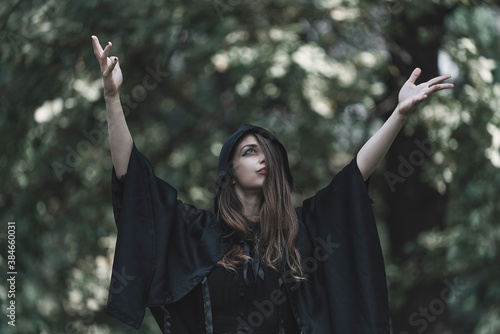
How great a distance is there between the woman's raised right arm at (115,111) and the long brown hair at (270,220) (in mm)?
489

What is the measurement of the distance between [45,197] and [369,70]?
3471 millimetres

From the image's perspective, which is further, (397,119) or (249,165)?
(249,165)

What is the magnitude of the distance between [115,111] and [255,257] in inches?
33.4

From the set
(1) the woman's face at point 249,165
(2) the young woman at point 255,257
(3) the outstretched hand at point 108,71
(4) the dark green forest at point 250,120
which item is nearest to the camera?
(3) the outstretched hand at point 108,71

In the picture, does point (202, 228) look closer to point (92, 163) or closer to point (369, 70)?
point (92, 163)

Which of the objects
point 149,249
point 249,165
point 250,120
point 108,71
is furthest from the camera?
point 250,120

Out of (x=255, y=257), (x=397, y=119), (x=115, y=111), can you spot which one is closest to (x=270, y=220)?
(x=255, y=257)

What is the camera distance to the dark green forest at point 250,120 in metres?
5.96

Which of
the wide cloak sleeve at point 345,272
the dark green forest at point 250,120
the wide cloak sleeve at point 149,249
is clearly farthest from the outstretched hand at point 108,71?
the dark green forest at point 250,120

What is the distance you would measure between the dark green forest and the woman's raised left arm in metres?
2.68

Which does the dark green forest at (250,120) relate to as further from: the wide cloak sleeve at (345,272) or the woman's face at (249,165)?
the wide cloak sleeve at (345,272)

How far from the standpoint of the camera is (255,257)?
3.22m

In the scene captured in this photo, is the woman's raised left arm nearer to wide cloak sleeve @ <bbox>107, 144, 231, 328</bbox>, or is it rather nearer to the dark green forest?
wide cloak sleeve @ <bbox>107, 144, 231, 328</bbox>

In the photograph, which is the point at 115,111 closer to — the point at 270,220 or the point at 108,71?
the point at 108,71
